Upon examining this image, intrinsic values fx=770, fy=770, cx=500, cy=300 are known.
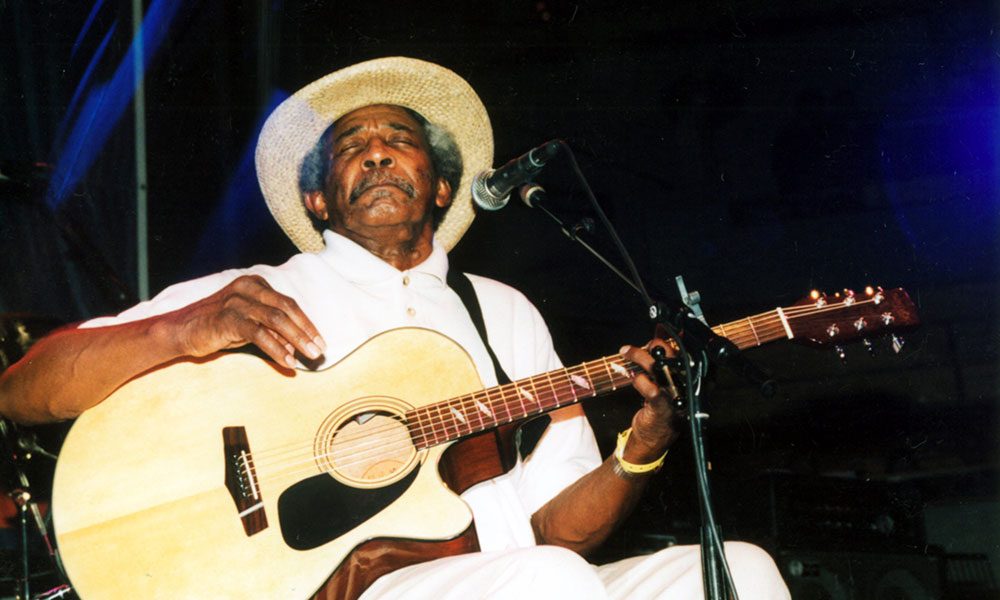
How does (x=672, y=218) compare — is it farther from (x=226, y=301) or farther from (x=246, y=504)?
(x=246, y=504)

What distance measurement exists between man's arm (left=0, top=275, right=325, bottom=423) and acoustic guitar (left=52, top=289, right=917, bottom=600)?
0.21 ft

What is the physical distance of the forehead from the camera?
112 inches

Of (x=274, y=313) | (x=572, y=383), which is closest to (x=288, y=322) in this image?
(x=274, y=313)

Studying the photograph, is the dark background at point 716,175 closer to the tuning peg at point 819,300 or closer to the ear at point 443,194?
the ear at point 443,194

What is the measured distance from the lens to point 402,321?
2688 mm

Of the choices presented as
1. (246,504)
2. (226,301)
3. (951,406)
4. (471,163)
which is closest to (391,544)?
(246,504)

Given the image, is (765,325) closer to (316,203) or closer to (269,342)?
(269,342)

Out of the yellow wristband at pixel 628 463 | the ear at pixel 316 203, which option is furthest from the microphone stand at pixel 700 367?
the ear at pixel 316 203

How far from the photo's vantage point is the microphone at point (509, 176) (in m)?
1.94

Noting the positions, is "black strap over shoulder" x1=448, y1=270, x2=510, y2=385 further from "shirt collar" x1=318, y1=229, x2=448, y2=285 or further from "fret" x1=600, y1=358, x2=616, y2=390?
"fret" x1=600, y1=358, x2=616, y2=390

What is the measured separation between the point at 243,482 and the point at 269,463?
0.08 meters

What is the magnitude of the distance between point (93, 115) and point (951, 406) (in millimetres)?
3966

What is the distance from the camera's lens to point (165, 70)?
9.79 ft

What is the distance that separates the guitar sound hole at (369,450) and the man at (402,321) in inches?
9.6
